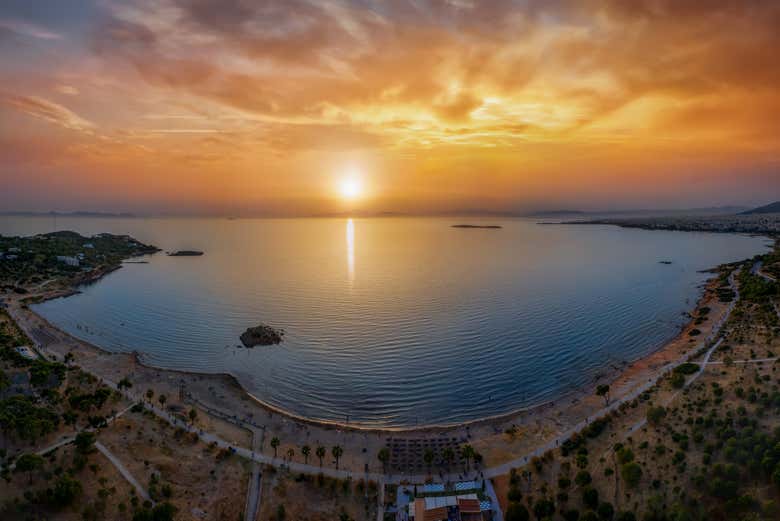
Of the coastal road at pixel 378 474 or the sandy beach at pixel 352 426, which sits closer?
the coastal road at pixel 378 474

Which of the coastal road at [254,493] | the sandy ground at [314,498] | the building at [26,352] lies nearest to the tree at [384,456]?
the sandy ground at [314,498]

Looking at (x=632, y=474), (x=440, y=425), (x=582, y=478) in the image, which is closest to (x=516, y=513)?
(x=582, y=478)

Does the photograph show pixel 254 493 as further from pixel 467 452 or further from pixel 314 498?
pixel 467 452

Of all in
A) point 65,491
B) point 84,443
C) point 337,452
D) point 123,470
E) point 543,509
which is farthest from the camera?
point 337,452

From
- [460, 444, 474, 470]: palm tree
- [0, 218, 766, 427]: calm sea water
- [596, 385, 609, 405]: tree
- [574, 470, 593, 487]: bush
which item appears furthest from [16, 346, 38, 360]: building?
[596, 385, 609, 405]: tree

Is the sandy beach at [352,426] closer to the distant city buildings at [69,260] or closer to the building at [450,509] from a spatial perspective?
the building at [450,509]

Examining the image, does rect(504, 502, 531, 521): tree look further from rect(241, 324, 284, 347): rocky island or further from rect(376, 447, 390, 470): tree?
rect(241, 324, 284, 347): rocky island
